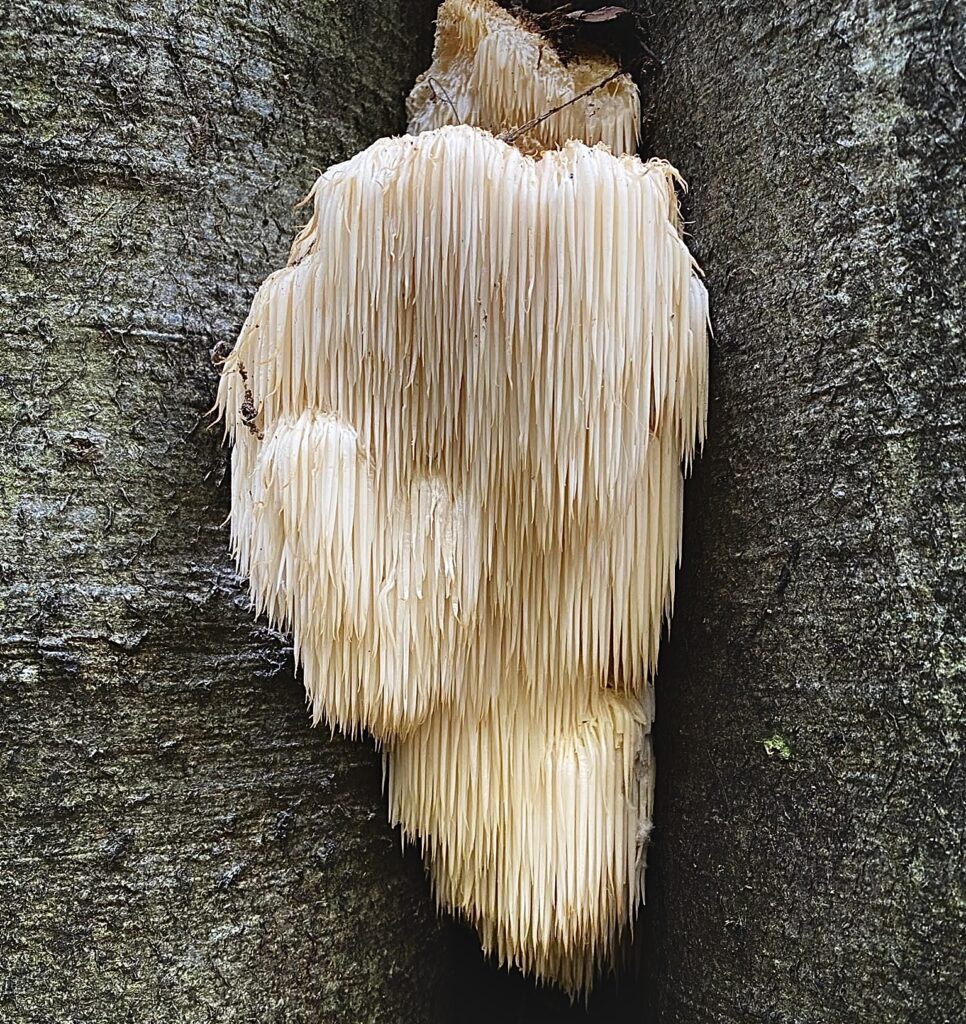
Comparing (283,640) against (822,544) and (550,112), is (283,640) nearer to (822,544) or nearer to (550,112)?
(822,544)

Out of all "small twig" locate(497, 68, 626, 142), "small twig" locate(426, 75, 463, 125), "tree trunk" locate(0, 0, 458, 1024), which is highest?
"small twig" locate(426, 75, 463, 125)

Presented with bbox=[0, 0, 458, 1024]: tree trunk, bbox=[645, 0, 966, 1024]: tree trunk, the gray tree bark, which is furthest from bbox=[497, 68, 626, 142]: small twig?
bbox=[0, 0, 458, 1024]: tree trunk

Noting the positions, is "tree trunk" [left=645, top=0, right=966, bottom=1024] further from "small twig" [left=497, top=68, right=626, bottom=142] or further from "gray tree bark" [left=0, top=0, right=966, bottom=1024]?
"small twig" [left=497, top=68, right=626, bottom=142]

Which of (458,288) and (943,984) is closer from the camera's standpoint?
(943,984)

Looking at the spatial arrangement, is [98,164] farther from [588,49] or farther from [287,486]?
[588,49]

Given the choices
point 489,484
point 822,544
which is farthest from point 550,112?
point 822,544

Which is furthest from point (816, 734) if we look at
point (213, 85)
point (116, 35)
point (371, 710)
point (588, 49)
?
point (116, 35)

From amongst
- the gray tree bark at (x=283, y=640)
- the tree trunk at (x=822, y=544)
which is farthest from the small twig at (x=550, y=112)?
the tree trunk at (x=822, y=544)
